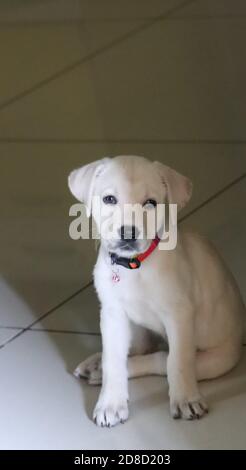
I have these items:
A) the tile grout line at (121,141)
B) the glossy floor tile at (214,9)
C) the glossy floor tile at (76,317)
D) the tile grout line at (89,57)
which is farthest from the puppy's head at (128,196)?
the glossy floor tile at (214,9)

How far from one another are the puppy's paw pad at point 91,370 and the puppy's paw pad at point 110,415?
128mm

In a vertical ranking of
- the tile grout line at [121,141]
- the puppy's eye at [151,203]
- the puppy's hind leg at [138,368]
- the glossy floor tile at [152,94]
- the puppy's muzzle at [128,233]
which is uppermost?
the glossy floor tile at [152,94]

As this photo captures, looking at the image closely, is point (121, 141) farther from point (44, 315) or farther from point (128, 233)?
point (128, 233)

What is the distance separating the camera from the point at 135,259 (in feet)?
5.20

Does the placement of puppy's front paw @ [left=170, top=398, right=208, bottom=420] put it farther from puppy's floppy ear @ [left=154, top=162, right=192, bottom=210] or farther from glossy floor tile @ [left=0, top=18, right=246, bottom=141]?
glossy floor tile @ [left=0, top=18, right=246, bottom=141]

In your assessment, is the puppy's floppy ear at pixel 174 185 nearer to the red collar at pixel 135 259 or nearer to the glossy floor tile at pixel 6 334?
the red collar at pixel 135 259

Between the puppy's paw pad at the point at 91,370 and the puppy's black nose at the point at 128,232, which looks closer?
the puppy's black nose at the point at 128,232

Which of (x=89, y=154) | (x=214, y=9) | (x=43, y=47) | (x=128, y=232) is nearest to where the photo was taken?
(x=128, y=232)

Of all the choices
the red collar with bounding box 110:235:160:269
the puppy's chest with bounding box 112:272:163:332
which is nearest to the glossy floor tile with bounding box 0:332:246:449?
the puppy's chest with bounding box 112:272:163:332

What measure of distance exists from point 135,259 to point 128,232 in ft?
0.31

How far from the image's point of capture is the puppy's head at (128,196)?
151 centimetres

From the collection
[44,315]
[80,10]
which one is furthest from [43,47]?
[44,315]

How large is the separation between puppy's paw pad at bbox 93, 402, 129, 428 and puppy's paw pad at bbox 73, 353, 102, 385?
0.13 meters

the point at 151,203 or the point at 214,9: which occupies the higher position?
the point at 214,9
